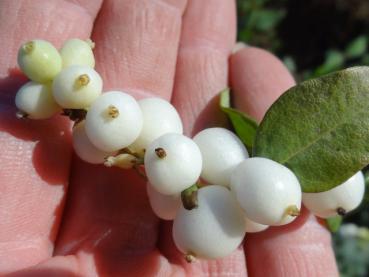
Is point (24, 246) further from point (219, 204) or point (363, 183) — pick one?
point (363, 183)

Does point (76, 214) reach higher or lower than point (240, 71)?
lower

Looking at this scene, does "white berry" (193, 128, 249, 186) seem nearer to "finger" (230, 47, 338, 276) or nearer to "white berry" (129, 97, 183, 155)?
"white berry" (129, 97, 183, 155)

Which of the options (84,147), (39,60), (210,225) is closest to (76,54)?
(39,60)

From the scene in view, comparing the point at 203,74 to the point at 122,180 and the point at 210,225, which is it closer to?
the point at 122,180

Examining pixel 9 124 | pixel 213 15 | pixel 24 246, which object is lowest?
pixel 24 246

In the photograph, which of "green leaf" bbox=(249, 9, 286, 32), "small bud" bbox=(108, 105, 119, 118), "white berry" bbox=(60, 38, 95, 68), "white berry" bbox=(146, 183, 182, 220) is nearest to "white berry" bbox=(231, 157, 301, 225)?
"white berry" bbox=(146, 183, 182, 220)

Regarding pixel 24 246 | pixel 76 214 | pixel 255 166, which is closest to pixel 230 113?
pixel 255 166

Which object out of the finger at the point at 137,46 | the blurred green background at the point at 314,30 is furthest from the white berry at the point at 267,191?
the blurred green background at the point at 314,30
